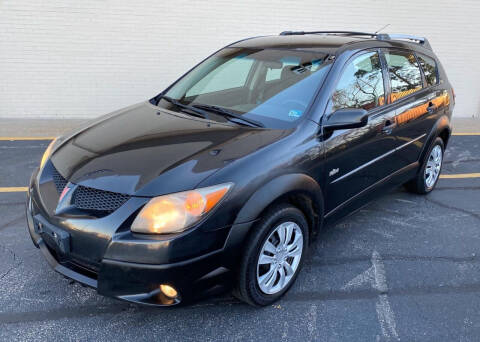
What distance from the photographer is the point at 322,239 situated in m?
3.71

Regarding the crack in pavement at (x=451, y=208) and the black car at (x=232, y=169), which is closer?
the black car at (x=232, y=169)

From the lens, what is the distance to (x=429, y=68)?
14.8 ft

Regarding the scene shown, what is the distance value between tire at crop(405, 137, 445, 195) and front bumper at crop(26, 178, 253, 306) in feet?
9.27

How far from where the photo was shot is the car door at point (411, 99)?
375 cm

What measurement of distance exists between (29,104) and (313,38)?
5950 millimetres

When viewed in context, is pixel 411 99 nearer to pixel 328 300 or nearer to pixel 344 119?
pixel 344 119

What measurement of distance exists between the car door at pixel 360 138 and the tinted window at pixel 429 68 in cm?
102

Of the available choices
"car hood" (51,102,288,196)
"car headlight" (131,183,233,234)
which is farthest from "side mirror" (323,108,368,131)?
"car headlight" (131,183,233,234)

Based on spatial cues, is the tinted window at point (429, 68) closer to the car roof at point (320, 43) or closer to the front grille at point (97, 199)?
the car roof at point (320, 43)

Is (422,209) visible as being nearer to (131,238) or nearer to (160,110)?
(160,110)

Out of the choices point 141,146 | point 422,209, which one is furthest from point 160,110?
point 422,209

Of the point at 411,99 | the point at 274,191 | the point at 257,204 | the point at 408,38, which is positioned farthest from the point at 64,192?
the point at 408,38

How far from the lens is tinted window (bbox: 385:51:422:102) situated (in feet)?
12.3

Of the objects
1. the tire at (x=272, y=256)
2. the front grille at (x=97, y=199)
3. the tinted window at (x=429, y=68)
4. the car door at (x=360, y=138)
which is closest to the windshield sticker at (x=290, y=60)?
the car door at (x=360, y=138)
